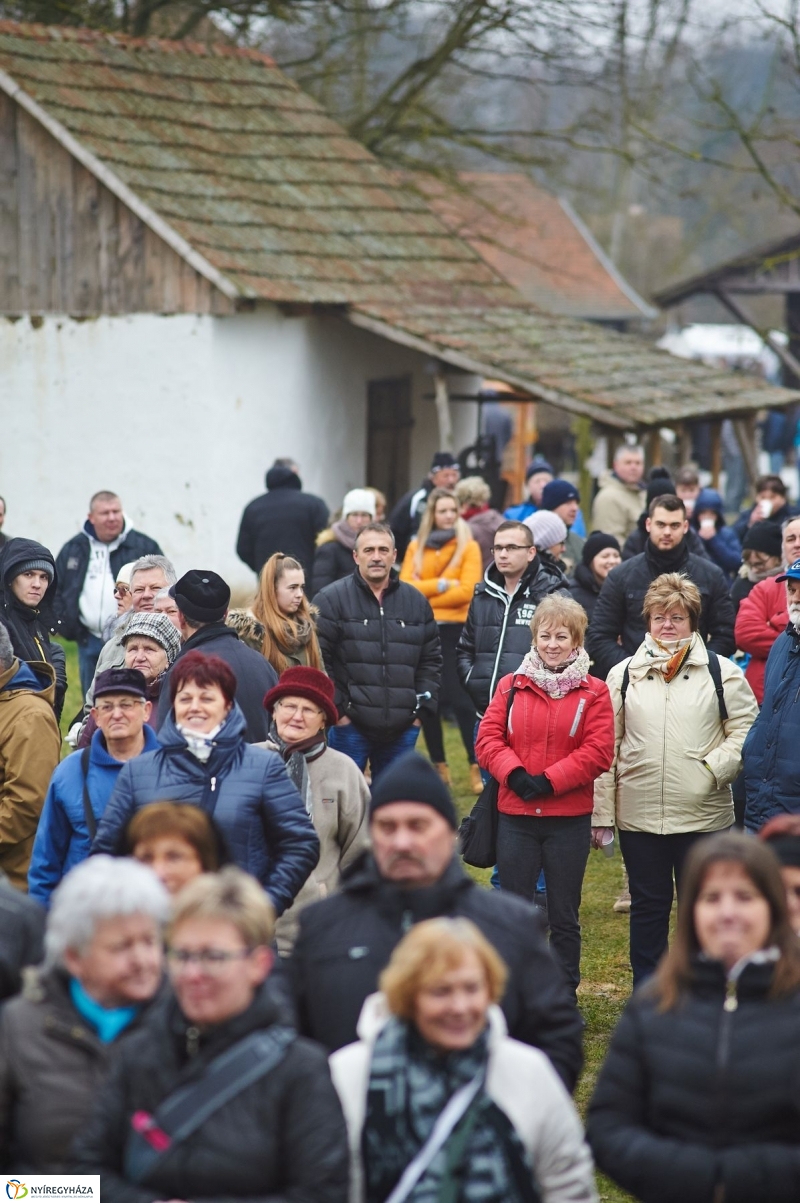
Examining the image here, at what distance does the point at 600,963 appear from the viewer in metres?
7.42

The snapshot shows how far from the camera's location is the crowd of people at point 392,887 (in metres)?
3.43

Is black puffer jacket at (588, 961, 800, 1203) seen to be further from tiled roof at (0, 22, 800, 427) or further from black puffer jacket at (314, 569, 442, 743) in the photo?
tiled roof at (0, 22, 800, 427)

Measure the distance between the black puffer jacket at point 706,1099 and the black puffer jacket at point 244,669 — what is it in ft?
9.92

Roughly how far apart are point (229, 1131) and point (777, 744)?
3.42m

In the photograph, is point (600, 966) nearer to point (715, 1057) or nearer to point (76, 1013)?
point (715, 1057)

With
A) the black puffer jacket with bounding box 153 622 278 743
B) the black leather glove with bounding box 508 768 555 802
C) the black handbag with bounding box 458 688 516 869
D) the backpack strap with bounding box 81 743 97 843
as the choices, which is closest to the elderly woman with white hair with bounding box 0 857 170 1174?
the backpack strap with bounding box 81 743 97 843

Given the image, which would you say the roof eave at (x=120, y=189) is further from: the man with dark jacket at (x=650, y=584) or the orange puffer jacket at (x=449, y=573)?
the man with dark jacket at (x=650, y=584)

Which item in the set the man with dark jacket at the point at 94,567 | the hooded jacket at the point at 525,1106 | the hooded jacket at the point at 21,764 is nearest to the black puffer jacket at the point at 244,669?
the hooded jacket at the point at 21,764

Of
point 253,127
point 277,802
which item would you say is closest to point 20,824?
point 277,802

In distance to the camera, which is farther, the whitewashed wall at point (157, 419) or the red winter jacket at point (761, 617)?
the whitewashed wall at point (157, 419)

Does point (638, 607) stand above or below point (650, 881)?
above

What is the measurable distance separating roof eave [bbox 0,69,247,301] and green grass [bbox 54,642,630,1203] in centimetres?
634

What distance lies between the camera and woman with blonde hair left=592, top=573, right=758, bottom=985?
642 centimetres

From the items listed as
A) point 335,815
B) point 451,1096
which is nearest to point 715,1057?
point 451,1096
